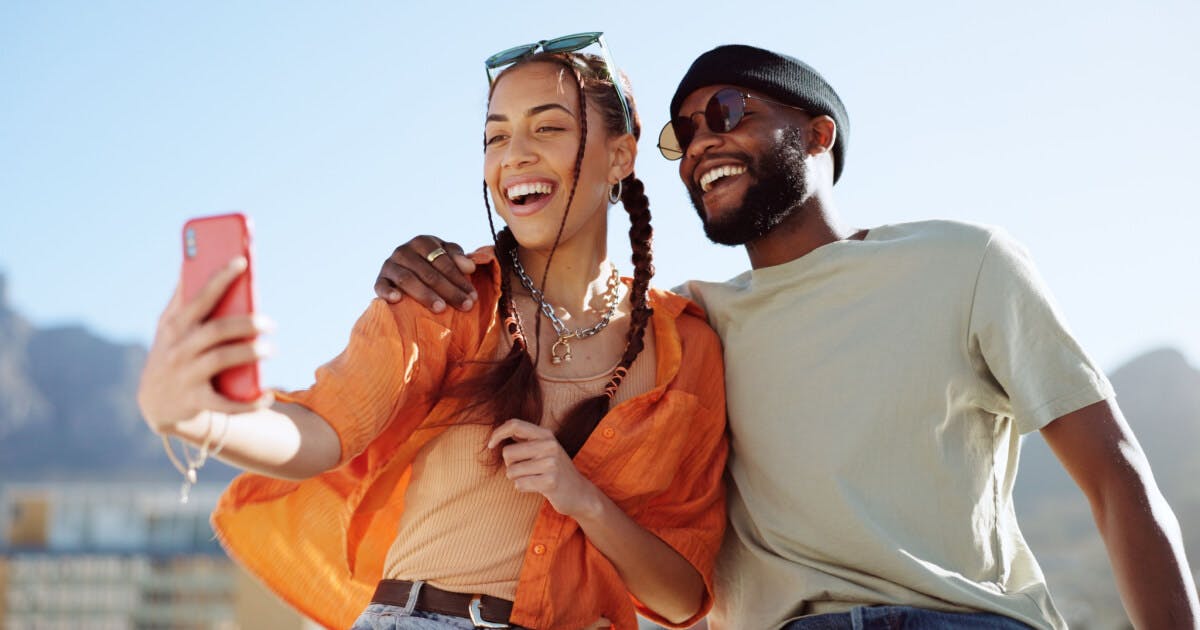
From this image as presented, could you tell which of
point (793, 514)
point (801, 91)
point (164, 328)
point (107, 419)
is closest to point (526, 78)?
point (801, 91)

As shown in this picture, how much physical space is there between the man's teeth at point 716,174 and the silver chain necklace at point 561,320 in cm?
46

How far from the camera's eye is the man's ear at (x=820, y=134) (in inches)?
161

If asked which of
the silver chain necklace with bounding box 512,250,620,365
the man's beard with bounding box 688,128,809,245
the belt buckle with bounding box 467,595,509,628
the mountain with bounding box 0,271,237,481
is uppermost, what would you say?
the man's beard with bounding box 688,128,809,245

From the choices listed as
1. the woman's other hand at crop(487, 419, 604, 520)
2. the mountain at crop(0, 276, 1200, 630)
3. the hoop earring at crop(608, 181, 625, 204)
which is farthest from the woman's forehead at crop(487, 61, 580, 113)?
the mountain at crop(0, 276, 1200, 630)

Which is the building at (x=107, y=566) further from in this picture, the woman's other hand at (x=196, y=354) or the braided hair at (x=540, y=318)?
the woman's other hand at (x=196, y=354)

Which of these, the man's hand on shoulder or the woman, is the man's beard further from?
the man's hand on shoulder

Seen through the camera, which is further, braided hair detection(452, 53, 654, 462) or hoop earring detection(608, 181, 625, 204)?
hoop earring detection(608, 181, 625, 204)

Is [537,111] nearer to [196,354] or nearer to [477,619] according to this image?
[477,619]

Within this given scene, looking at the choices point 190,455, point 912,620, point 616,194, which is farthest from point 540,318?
point 190,455

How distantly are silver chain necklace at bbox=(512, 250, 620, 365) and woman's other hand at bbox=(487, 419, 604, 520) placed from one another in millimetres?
570

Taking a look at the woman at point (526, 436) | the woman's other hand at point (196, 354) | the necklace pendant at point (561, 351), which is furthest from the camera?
the necklace pendant at point (561, 351)

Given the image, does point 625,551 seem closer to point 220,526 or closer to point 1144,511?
point 220,526

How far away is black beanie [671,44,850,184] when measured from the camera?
3914 mm

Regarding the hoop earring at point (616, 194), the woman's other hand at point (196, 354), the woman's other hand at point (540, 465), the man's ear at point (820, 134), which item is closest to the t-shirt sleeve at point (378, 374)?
the woman's other hand at point (540, 465)
